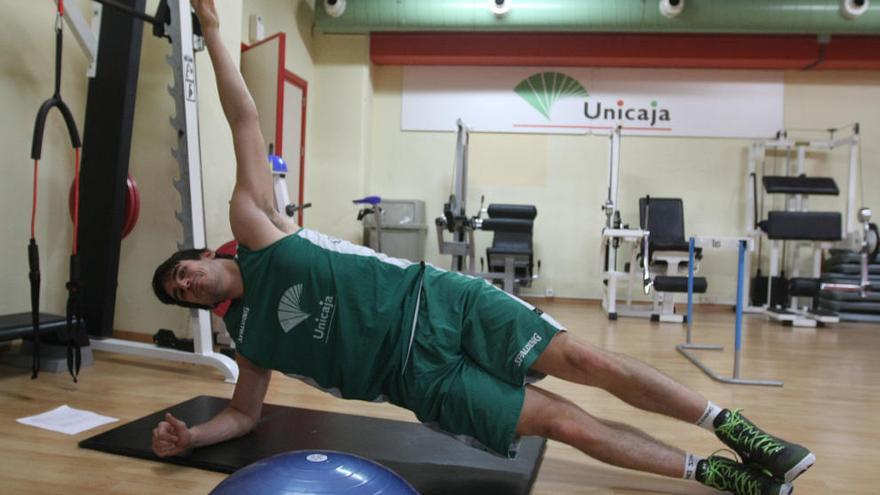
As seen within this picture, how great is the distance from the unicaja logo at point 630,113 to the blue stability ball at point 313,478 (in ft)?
18.1

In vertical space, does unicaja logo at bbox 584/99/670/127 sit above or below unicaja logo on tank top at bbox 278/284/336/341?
above

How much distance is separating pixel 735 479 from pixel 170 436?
4.64ft

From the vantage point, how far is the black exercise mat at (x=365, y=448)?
5.46ft

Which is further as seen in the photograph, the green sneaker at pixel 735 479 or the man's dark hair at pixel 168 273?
the man's dark hair at pixel 168 273

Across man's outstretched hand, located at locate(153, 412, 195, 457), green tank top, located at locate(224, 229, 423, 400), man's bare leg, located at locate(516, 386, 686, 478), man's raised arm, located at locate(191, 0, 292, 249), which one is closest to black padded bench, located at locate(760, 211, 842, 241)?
man's bare leg, located at locate(516, 386, 686, 478)

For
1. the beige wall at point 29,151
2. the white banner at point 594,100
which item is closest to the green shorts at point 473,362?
the beige wall at point 29,151

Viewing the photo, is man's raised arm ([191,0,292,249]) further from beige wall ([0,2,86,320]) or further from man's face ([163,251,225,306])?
beige wall ([0,2,86,320])

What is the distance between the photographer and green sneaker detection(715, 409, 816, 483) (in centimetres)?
147

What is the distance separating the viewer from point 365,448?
73.2 inches

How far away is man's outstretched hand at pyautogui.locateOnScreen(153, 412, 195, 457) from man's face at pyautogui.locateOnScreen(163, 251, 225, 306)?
308 millimetres

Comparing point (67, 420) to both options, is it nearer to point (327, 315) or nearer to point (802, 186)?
point (327, 315)

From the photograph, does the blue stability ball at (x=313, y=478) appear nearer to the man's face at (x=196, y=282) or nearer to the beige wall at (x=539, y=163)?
the man's face at (x=196, y=282)

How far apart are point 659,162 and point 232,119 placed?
5110mm

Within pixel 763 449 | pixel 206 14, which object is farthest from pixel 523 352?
pixel 206 14
